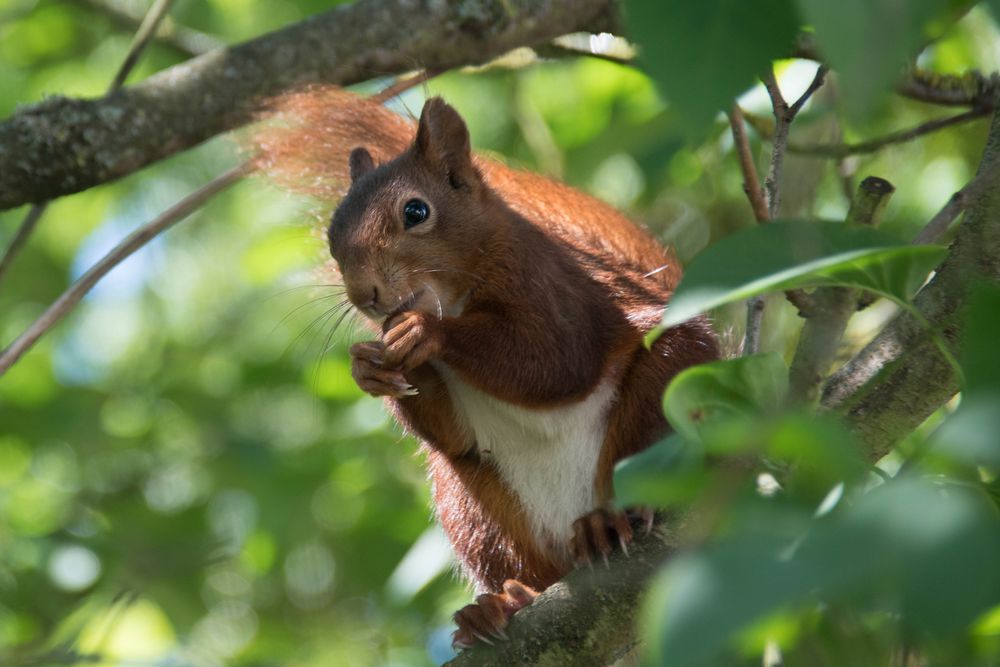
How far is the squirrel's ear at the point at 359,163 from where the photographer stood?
2.38m

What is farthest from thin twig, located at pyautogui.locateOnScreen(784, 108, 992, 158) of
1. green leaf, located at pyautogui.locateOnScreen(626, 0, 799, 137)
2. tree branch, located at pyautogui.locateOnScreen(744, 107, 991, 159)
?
green leaf, located at pyautogui.locateOnScreen(626, 0, 799, 137)

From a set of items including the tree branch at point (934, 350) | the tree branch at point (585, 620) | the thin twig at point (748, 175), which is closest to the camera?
the tree branch at point (934, 350)

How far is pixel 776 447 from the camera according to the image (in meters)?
0.62

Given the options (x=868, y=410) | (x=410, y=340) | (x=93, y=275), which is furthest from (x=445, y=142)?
(x=868, y=410)

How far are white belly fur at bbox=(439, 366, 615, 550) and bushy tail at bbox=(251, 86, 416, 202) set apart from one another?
565mm

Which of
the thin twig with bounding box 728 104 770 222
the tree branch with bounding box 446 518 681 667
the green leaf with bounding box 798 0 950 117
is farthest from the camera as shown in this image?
the thin twig with bounding box 728 104 770 222

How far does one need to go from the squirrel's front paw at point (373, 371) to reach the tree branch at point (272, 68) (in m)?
0.61

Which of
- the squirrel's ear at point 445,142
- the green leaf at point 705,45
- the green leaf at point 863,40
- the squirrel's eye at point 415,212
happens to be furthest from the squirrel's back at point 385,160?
the green leaf at point 863,40

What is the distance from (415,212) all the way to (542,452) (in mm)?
497

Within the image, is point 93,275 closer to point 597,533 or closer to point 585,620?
point 597,533

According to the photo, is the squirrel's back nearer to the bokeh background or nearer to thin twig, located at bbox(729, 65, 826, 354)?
the bokeh background

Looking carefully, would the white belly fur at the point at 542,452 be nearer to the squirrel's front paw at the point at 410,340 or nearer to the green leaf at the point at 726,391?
the squirrel's front paw at the point at 410,340

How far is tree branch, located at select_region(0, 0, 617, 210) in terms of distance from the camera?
7.04 feet

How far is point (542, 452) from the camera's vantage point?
222 centimetres
